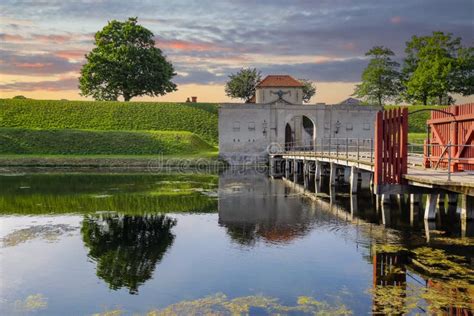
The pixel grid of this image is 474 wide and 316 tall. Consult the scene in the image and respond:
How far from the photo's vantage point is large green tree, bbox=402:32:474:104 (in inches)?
2475

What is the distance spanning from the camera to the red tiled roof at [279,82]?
51.4 meters

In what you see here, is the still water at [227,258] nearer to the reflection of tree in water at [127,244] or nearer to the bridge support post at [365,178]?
the reflection of tree in water at [127,244]

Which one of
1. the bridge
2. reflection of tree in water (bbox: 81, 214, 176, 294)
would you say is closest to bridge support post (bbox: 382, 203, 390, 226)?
the bridge

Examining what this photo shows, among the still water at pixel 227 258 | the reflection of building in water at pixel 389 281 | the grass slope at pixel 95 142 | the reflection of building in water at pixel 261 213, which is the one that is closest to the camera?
the reflection of building in water at pixel 389 281

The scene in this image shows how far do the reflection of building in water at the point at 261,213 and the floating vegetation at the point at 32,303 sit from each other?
6214mm

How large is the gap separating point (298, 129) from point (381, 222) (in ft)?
114

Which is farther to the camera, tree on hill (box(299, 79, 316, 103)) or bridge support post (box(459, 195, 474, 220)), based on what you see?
tree on hill (box(299, 79, 316, 103))

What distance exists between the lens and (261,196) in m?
23.9

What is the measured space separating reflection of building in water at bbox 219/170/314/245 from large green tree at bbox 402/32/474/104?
139ft

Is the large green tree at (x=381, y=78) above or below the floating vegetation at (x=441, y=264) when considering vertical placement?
above

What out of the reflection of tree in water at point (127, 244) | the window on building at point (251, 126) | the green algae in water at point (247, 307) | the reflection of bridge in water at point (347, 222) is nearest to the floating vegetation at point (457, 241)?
the reflection of bridge in water at point (347, 222)

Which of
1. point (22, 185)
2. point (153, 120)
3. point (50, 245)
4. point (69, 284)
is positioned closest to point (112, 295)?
point (69, 284)

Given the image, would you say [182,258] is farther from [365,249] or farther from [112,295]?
[365,249]

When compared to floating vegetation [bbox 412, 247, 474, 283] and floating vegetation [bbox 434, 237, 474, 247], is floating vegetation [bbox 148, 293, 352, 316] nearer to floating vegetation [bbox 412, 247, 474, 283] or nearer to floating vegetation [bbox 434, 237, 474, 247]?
floating vegetation [bbox 412, 247, 474, 283]
